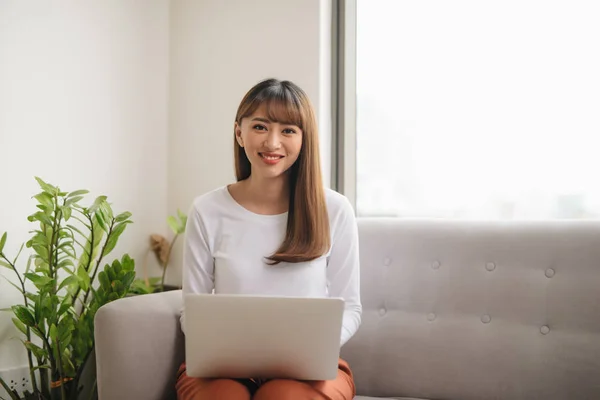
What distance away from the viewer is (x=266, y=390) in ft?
4.57

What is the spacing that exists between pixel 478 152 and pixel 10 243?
1.71m

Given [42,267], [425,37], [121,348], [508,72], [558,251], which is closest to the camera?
[121,348]

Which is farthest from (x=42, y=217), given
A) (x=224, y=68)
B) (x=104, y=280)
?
(x=224, y=68)

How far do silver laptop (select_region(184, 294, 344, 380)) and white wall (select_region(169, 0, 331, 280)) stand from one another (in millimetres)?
1338

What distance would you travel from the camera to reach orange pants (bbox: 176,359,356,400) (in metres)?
1.38

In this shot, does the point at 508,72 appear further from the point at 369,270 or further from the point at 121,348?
the point at 121,348

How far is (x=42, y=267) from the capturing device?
2064 millimetres

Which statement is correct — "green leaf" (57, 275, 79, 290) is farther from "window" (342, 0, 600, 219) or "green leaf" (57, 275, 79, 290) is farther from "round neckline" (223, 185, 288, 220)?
"window" (342, 0, 600, 219)

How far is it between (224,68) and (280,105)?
119cm

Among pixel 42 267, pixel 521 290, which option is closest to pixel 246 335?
pixel 521 290

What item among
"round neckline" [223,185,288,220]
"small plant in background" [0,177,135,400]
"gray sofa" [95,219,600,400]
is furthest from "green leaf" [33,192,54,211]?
"round neckline" [223,185,288,220]

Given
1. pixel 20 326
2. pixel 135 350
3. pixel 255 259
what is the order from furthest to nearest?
pixel 20 326
pixel 255 259
pixel 135 350

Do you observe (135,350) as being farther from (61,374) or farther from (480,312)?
(480,312)

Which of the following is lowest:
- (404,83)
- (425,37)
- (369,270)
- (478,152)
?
(369,270)
